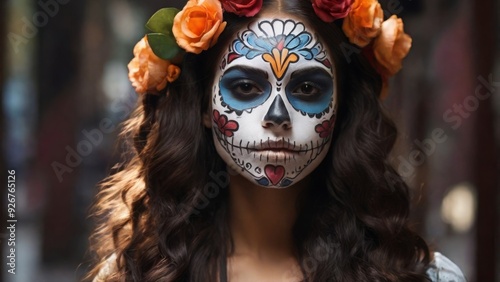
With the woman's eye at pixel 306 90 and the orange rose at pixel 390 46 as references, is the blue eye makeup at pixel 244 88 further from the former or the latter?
the orange rose at pixel 390 46

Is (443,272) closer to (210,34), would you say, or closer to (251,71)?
(251,71)

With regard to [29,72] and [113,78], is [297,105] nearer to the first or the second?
[29,72]

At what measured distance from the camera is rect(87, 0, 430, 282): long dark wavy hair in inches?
127

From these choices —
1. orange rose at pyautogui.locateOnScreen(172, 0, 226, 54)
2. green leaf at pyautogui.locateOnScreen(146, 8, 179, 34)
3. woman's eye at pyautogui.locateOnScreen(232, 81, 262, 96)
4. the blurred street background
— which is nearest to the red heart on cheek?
woman's eye at pyautogui.locateOnScreen(232, 81, 262, 96)

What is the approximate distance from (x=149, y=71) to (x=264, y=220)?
0.72m

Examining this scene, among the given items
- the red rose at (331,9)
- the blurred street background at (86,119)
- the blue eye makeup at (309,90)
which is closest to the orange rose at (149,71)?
the blue eye makeup at (309,90)

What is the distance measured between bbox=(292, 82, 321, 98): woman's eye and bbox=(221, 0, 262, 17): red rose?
1.05ft

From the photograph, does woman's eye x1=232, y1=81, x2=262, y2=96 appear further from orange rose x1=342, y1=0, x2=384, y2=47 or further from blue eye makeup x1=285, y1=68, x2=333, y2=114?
orange rose x1=342, y1=0, x2=384, y2=47

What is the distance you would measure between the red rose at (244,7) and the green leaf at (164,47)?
0.86ft

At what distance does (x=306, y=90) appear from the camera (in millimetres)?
3240

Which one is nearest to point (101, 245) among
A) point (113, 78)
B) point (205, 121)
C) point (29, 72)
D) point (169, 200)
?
point (169, 200)

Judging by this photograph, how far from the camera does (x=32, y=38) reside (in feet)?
29.3

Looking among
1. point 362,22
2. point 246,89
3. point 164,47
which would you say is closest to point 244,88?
point 246,89

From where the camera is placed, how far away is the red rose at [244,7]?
10.5ft
